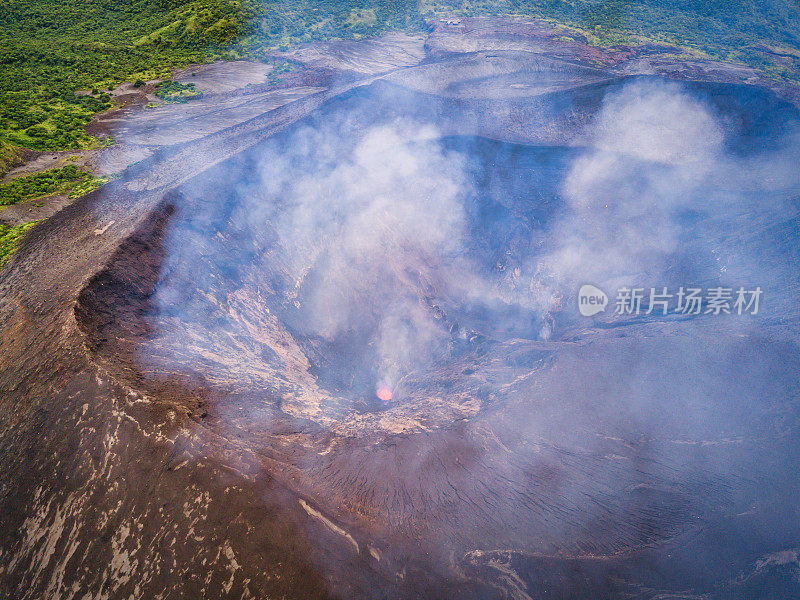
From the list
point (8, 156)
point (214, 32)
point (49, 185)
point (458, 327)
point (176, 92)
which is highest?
point (214, 32)

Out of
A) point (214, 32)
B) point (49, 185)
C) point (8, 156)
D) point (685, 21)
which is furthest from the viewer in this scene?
point (685, 21)

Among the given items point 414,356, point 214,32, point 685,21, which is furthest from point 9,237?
point 685,21

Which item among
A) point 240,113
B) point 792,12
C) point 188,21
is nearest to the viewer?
point 240,113

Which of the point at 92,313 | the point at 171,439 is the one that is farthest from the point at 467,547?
the point at 92,313

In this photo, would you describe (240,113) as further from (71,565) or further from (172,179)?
(71,565)

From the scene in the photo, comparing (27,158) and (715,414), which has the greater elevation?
(27,158)

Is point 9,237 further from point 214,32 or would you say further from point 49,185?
point 214,32

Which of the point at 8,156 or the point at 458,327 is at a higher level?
the point at 8,156
